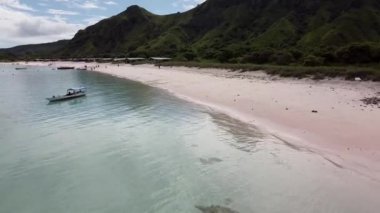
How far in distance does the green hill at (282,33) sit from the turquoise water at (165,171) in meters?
37.3

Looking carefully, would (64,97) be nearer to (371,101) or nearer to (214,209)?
(371,101)

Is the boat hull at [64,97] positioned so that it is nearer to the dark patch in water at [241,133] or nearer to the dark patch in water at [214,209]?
the dark patch in water at [241,133]

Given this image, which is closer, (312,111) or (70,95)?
(312,111)

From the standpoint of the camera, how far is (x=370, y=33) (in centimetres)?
10862

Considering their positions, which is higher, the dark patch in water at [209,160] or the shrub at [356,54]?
the shrub at [356,54]

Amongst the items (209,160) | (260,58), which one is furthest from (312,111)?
(260,58)

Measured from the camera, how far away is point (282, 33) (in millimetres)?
128125

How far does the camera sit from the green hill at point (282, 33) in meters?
62.2

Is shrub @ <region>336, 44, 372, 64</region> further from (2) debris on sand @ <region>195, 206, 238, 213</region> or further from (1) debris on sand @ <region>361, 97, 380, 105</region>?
(2) debris on sand @ <region>195, 206, 238, 213</region>

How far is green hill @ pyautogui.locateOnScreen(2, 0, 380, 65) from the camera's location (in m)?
62.2

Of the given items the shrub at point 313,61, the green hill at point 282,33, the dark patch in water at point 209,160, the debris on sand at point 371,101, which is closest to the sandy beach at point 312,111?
the debris on sand at point 371,101

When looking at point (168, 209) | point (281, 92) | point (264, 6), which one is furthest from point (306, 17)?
point (168, 209)

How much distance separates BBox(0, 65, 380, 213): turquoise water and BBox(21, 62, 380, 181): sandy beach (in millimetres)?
1064

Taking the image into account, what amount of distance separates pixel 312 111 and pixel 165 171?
13.9 m
